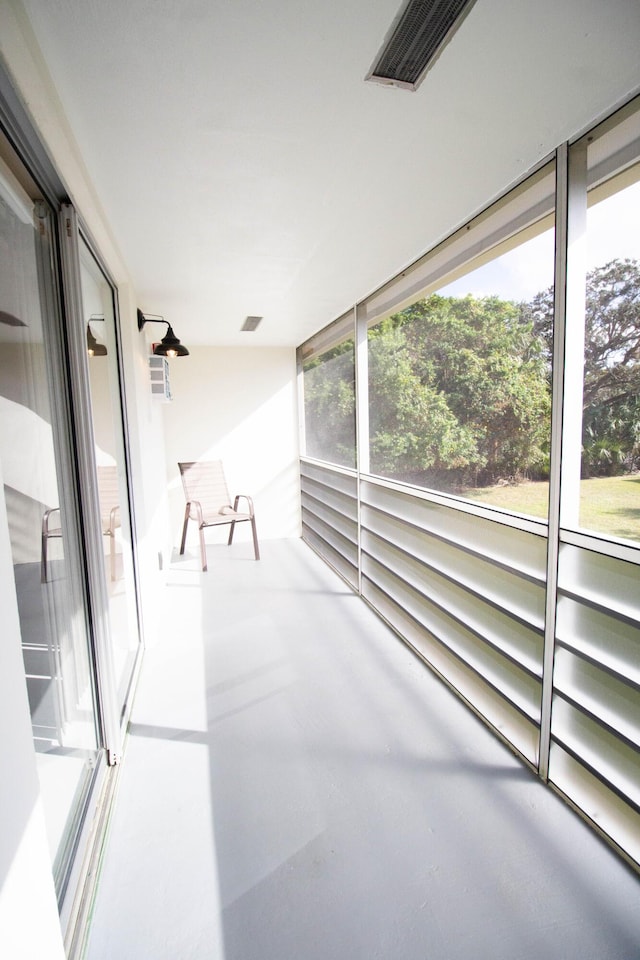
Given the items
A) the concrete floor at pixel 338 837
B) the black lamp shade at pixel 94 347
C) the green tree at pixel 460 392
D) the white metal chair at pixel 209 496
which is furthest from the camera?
the white metal chair at pixel 209 496

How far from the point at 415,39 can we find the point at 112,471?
2.14 m

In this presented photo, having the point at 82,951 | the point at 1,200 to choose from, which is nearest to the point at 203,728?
the point at 82,951

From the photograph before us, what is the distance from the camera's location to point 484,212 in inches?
82.0

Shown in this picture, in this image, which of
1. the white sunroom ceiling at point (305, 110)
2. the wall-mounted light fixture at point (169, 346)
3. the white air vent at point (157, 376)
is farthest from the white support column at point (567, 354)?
the white air vent at point (157, 376)

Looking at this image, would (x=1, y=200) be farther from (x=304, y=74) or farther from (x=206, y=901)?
(x=206, y=901)

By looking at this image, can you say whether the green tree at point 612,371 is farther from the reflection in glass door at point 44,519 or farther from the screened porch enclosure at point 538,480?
the reflection in glass door at point 44,519

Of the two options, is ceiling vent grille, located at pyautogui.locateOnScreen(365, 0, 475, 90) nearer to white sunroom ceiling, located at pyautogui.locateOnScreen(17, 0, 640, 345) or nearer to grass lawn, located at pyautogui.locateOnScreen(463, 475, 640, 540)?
white sunroom ceiling, located at pyautogui.locateOnScreen(17, 0, 640, 345)

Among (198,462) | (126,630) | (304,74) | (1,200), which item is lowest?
(126,630)

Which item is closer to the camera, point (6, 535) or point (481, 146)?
point (6, 535)

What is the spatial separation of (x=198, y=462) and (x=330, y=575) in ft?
6.50

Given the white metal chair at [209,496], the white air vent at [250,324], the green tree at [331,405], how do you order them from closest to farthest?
the white air vent at [250,324] → the green tree at [331,405] → the white metal chair at [209,496]

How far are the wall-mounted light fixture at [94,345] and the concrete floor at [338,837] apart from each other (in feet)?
5.77

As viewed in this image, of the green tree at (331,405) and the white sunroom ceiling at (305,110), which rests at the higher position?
the white sunroom ceiling at (305,110)

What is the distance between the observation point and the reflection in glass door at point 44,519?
116cm
